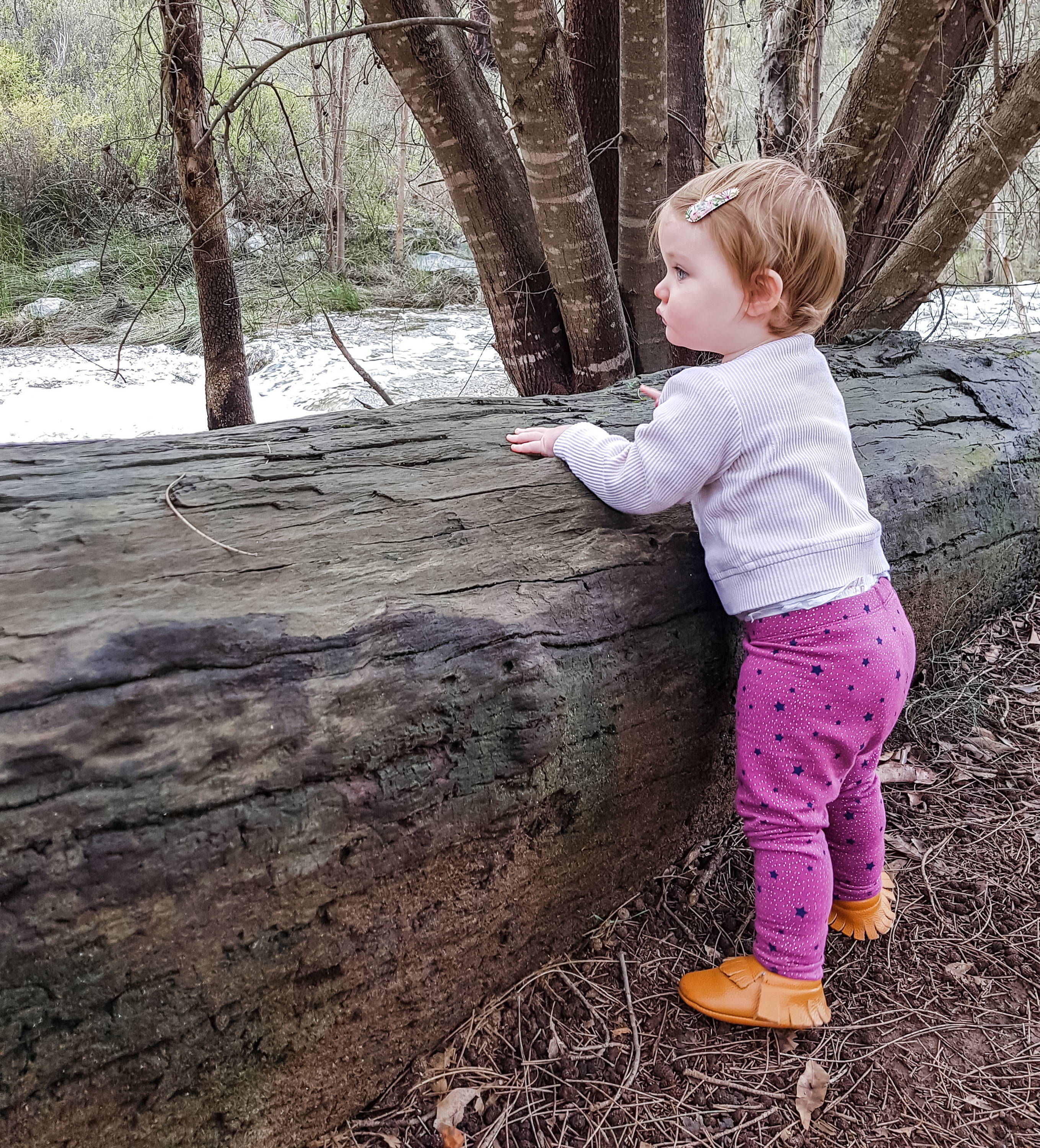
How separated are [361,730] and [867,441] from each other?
1.69 metres

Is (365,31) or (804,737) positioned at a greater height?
(365,31)

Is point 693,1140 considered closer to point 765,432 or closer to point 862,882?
point 862,882

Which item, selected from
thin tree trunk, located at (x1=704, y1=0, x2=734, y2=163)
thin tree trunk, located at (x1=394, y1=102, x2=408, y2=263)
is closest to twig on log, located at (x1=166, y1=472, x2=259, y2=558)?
thin tree trunk, located at (x1=704, y1=0, x2=734, y2=163)

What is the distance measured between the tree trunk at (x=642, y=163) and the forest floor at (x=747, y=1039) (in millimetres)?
2228

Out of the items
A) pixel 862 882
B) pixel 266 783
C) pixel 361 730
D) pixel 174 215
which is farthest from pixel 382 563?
pixel 174 215

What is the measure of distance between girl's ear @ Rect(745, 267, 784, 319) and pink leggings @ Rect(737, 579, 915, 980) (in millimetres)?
565

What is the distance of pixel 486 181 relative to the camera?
3186 mm

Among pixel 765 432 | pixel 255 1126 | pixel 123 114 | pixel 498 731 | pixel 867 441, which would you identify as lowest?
pixel 255 1126

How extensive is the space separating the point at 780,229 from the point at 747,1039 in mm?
1477

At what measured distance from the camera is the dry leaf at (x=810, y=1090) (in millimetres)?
1461

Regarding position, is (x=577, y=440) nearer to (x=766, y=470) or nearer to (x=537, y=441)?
(x=537, y=441)

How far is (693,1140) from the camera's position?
55.7 inches

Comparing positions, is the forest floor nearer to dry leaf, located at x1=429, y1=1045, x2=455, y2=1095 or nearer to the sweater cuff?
dry leaf, located at x1=429, y1=1045, x2=455, y2=1095

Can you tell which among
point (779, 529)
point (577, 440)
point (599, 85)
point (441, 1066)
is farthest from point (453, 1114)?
point (599, 85)
